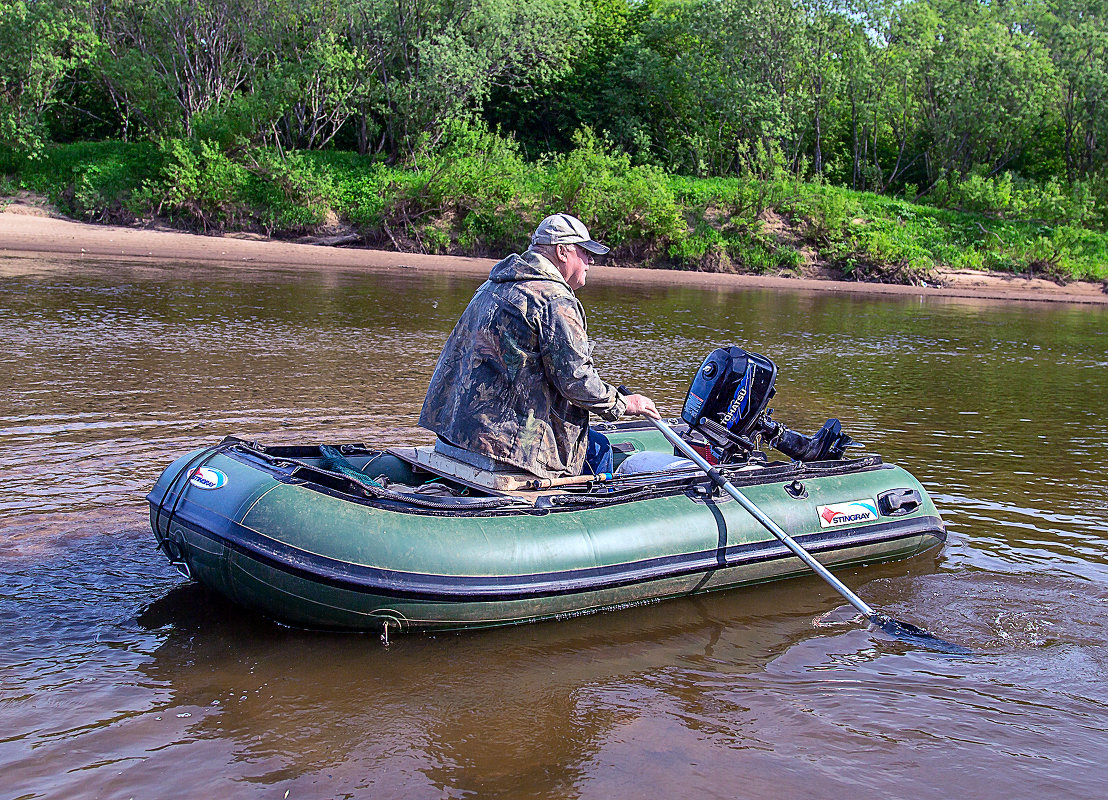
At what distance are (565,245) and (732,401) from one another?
1.73m

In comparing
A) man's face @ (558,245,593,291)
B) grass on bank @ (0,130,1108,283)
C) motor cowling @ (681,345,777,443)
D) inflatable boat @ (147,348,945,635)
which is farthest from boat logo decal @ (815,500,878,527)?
grass on bank @ (0,130,1108,283)

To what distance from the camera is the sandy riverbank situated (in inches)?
851

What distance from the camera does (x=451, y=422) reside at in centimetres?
503

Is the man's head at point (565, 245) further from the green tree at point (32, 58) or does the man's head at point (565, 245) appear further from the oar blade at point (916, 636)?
the green tree at point (32, 58)

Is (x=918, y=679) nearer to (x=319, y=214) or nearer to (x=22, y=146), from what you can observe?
(x=319, y=214)

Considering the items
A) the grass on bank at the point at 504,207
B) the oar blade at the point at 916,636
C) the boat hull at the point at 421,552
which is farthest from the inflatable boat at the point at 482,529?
the grass on bank at the point at 504,207

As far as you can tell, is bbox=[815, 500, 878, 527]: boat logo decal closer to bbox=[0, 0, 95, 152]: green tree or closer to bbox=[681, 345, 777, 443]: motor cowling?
bbox=[681, 345, 777, 443]: motor cowling

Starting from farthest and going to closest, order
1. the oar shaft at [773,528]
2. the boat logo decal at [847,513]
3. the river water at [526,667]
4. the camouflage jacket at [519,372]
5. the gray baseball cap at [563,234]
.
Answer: the boat logo decal at [847,513], the oar shaft at [773,528], the gray baseball cap at [563,234], the camouflage jacket at [519,372], the river water at [526,667]

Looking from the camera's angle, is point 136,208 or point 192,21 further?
point 192,21

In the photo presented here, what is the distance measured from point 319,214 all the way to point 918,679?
22711mm

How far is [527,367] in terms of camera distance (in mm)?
4891

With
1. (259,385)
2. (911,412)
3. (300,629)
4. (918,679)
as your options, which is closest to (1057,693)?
(918,679)

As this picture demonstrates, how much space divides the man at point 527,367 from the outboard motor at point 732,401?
1118 mm

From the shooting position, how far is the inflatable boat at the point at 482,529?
4395 mm
